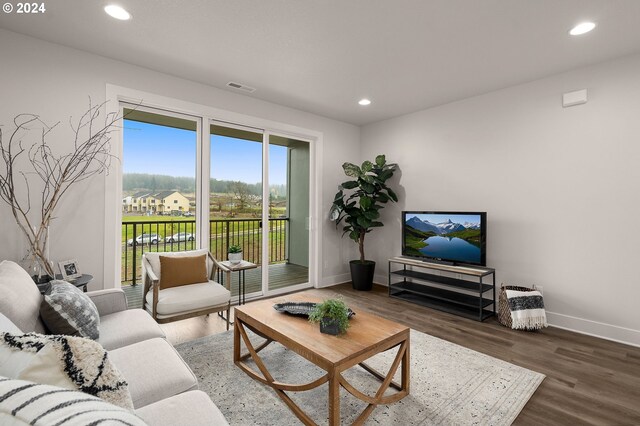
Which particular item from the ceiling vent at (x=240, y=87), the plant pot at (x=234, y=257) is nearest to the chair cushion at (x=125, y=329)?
the plant pot at (x=234, y=257)

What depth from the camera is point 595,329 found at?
119 inches

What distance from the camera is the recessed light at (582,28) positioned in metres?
2.38

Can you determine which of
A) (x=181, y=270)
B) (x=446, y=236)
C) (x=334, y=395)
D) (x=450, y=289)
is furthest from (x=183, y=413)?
(x=450, y=289)

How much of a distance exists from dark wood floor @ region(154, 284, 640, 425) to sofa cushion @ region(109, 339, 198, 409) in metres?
1.35

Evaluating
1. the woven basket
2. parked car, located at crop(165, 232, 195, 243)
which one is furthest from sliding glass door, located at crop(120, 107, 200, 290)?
the woven basket

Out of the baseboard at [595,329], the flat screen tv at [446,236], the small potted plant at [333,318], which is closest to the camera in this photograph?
the small potted plant at [333,318]

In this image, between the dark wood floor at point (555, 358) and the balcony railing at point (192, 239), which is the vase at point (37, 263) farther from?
the dark wood floor at point (555, 358)

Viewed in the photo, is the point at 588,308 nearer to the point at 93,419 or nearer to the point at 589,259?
the point at 589,259

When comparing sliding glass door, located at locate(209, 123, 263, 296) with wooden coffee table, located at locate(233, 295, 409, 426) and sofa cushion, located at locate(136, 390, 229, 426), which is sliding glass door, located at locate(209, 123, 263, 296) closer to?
wooden coffee table, located at locate(233, 295, 409, 426)

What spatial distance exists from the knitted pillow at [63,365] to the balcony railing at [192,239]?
294 cm

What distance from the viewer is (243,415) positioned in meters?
1.81

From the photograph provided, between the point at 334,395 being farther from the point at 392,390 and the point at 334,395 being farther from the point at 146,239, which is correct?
the point at 146,239

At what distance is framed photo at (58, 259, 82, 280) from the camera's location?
2.62 metres

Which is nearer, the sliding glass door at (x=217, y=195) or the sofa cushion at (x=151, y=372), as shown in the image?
the sofa cushion at (x=151, y=372)
